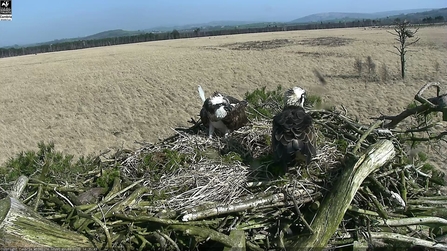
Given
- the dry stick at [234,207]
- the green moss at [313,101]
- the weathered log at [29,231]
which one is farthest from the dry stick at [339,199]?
the green moss at [313,101]

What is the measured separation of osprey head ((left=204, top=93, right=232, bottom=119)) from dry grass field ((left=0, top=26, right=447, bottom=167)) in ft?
4.98

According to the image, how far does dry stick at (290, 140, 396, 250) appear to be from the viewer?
10.7 ft

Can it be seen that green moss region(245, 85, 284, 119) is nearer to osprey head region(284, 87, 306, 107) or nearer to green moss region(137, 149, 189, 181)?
osprey head region(284, 87, 306, 107)

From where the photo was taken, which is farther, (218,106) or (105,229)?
(218,106)

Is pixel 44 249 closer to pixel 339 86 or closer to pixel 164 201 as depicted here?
pixel 164 201

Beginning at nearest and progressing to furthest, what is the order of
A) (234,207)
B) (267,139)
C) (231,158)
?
(234,207) < (231,158) < (267,139)

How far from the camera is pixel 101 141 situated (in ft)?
42.7

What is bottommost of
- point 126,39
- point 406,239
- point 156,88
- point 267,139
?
point 406,239

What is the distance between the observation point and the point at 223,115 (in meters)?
5.14

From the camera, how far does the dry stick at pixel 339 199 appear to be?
3.27m
